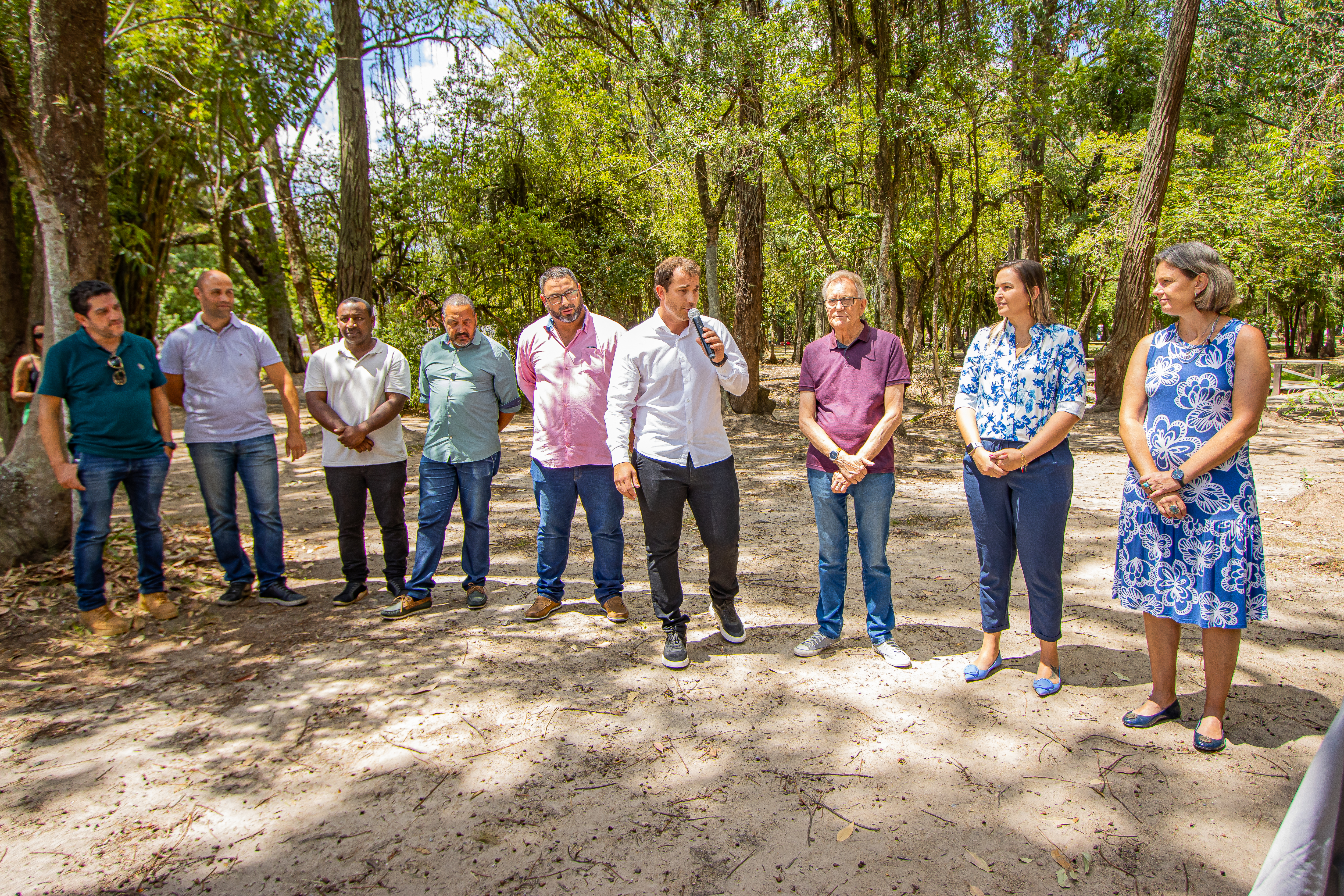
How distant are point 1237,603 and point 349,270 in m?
8.37

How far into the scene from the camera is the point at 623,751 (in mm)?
3262

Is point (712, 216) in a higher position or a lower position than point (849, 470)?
higher

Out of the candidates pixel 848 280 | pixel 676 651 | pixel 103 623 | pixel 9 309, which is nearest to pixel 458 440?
pixel 676 651

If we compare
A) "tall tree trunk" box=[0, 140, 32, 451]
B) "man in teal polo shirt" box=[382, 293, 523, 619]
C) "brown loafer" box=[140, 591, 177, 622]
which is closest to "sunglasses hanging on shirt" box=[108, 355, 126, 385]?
"brown loafer" box=[140, 591, 177, 622]

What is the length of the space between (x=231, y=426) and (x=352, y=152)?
4693 millimetres

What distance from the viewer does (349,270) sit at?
8.44m

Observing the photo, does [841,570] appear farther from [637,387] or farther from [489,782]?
[489,782]

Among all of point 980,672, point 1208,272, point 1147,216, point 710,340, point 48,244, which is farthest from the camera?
point 1147,216

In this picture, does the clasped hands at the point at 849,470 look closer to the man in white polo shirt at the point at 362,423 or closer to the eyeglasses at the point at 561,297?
the eyeglasses at the point at 561,297

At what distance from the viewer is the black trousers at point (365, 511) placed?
490 centimetres

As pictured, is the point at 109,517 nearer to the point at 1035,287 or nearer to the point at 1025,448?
the point at 1025,448

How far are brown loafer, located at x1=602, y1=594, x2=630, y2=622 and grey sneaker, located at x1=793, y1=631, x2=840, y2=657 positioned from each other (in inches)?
43.3

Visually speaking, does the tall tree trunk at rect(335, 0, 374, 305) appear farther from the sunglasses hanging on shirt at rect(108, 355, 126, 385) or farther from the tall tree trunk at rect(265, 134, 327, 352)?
the tall tree trunk at rect(265, 134, 327, 352)

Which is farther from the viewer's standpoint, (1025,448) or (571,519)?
(571,519)
